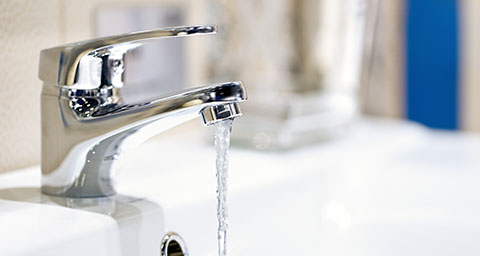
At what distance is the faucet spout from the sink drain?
0.06 m

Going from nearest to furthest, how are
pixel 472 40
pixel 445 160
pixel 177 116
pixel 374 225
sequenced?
1. pixel 177 116
2. pixel 374 225
3. pixel 445 160
4. pixel 472 40

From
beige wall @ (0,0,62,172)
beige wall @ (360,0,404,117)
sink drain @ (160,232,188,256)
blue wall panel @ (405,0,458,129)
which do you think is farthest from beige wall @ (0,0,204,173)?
blue wall panel @ (405,0,458,129)

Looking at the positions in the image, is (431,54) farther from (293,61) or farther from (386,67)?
(293,61)

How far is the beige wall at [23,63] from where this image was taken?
0.55 metres

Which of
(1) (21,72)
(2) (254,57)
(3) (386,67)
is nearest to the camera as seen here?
(1) (21,72)

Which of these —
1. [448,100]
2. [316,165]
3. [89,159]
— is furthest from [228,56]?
[448,100]

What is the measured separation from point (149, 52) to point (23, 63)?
16 centimetres

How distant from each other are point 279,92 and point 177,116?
0.40 meters

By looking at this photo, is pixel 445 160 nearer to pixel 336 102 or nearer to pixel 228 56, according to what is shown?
pixel 336 102

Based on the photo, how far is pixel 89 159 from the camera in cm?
47

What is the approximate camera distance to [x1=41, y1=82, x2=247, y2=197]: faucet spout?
0.42m

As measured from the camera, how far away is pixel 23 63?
561mm

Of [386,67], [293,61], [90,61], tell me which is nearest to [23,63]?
[90,61]

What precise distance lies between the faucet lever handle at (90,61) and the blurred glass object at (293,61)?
28 centimetres
